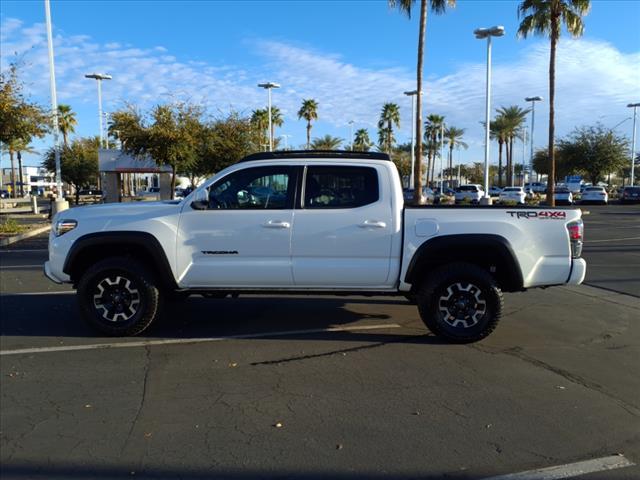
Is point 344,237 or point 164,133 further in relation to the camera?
point 164,133

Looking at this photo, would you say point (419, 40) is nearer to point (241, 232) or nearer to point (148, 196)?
point (241, 232)

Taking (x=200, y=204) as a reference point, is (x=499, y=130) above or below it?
above

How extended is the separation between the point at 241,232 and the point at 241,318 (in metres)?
1.63

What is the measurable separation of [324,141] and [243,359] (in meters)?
72.0

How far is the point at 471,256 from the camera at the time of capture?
6070 mm

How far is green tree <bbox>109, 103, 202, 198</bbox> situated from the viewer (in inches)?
1009

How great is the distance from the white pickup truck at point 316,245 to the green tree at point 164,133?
806 inches

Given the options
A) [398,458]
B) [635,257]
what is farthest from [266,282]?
[635,257]

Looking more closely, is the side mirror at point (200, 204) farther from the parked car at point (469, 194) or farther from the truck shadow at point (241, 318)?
the parked car at point (469, 194)

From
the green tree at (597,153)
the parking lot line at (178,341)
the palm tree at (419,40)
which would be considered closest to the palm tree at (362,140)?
the green tree at (597,153)

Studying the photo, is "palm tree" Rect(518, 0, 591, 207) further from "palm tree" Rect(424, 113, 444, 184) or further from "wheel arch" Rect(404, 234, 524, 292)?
"palm tree" Rect(424, 113, 444, 184)

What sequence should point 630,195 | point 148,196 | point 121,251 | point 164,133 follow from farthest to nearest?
point 148,196
point 630,195
point 164,133
point 121,251

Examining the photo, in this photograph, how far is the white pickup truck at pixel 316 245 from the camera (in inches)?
231

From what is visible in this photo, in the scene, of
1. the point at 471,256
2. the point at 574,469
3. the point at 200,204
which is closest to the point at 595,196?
the point at 471,256
